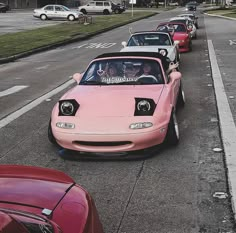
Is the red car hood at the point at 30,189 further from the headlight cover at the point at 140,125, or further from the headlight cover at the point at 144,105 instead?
the headlight cover at the point at 144,105

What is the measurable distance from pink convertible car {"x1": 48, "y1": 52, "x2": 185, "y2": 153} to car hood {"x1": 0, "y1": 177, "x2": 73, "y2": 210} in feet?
9.25

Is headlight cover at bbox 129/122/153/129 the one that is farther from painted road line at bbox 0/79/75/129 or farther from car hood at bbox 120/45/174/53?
car hood at bbox 120/45/174/53

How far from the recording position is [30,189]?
3197 millimetres

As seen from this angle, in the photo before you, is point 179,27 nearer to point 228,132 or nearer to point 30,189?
point 228,132

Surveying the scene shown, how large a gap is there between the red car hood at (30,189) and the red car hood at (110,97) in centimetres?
301

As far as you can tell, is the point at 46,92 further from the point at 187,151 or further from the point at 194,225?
the point at 194,225

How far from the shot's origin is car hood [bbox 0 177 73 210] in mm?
3027

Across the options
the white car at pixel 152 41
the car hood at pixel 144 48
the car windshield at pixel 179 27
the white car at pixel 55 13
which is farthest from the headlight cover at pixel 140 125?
the white car at pixel 55 13

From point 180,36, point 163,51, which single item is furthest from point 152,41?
point 180,36

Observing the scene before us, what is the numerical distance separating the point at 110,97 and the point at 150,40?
28.2 feet

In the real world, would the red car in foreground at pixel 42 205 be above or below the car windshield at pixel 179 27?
above

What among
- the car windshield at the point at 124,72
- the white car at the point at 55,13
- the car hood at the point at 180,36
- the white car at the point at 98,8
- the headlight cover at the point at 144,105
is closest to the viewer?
the headlight cover at the point at 144,105

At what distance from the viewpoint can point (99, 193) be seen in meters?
5.29

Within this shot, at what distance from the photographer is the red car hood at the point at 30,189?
304cm
